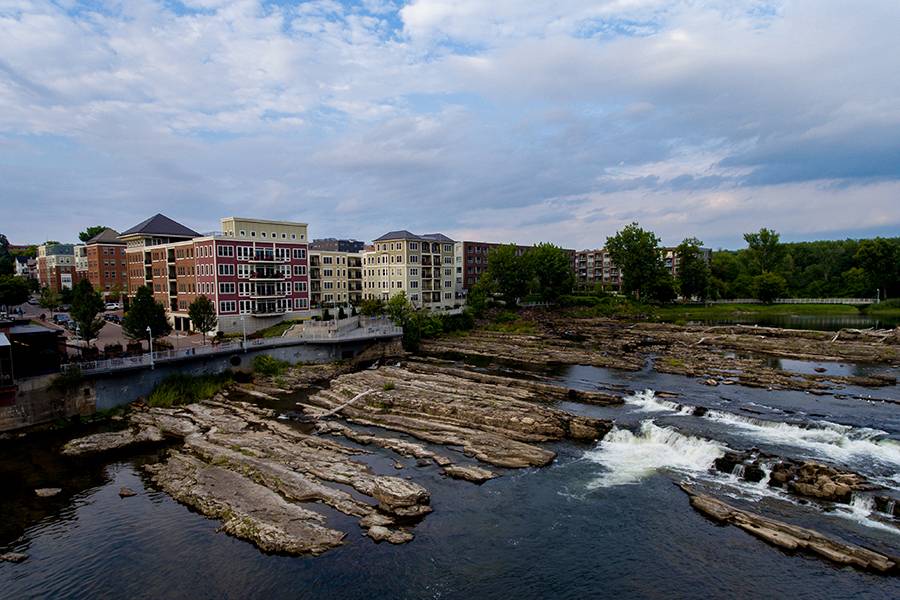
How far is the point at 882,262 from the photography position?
422 ft

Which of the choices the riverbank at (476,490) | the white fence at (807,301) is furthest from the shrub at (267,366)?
the white fence at (807,301)

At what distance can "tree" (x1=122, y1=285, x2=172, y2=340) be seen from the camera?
53481 mm

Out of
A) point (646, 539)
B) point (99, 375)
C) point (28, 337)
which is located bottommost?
point (646, 539)

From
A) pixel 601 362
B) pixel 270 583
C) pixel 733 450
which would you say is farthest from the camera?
pixel 601 362

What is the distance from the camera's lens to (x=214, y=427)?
135 ft

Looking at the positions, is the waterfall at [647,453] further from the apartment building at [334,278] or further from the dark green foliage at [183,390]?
the apartment building at [334,278]

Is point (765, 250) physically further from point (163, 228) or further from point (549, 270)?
point (163, 228)

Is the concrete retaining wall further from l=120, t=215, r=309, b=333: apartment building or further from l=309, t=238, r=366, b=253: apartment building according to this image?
l=309, t=238, r=366, b=253: apartment building

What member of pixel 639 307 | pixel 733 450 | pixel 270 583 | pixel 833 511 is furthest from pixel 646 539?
pixel 639 307

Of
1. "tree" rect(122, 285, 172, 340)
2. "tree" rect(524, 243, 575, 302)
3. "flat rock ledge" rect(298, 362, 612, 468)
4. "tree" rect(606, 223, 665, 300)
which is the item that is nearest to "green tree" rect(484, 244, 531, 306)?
"tree" rect(524, 243, 575, 302)

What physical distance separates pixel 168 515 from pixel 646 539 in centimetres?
2552

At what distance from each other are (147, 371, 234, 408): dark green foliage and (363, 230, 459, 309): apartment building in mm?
47392

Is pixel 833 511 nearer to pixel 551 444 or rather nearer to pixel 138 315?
pixel 551 444

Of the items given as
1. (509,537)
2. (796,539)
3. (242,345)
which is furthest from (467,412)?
(242,345)
